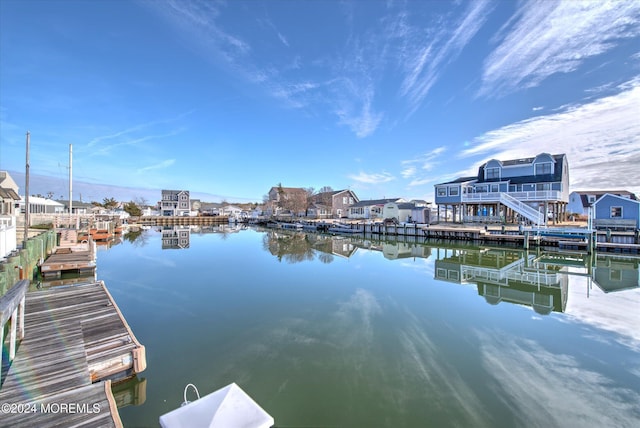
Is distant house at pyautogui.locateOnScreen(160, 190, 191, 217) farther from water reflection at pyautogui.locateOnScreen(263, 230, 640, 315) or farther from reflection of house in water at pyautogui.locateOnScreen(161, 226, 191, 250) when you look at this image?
water reflection at pyautogui.locateOnScreen(263, 230, 640, 315)

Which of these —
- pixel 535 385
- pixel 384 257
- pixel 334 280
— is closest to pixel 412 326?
pixel 535 385

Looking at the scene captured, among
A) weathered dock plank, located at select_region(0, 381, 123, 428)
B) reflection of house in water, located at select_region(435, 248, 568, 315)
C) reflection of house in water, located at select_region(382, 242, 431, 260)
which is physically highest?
weathered dock plank, located at select_region(0, 381, 123, 428)

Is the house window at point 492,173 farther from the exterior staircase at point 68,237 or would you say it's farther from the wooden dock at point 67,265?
the exterior staircase at point 68,237

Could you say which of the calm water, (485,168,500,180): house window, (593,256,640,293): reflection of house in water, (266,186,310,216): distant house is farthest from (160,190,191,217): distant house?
(593,256,640,293): reflection of house in water

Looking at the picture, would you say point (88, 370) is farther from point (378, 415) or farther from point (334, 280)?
point (334, 280)

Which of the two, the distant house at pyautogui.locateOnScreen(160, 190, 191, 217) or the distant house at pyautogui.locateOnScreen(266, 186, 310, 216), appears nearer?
the distant house at pyautogui.locateOnScreen(266, 186, 310, 216)

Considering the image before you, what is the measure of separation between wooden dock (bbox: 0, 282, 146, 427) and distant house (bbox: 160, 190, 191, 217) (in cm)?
7448

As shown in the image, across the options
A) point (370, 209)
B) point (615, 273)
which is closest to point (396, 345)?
point (615, 273)

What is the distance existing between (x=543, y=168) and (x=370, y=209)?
2836 centimetres

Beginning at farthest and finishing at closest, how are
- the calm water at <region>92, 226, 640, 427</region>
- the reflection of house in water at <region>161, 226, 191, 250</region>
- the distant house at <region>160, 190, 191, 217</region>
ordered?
the distant house at <region>160, 190, 191, 217</region> → the reflection of house in water at <region>161, 226, 191, 250</region> → the calm water at <region>92, 226, 640, 427</region>

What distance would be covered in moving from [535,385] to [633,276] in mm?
15886

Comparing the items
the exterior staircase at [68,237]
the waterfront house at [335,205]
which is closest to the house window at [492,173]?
the waterfront house at [335,205]

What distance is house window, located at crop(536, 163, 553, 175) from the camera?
101 feet

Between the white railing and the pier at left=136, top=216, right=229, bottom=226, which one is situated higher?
the white railing
